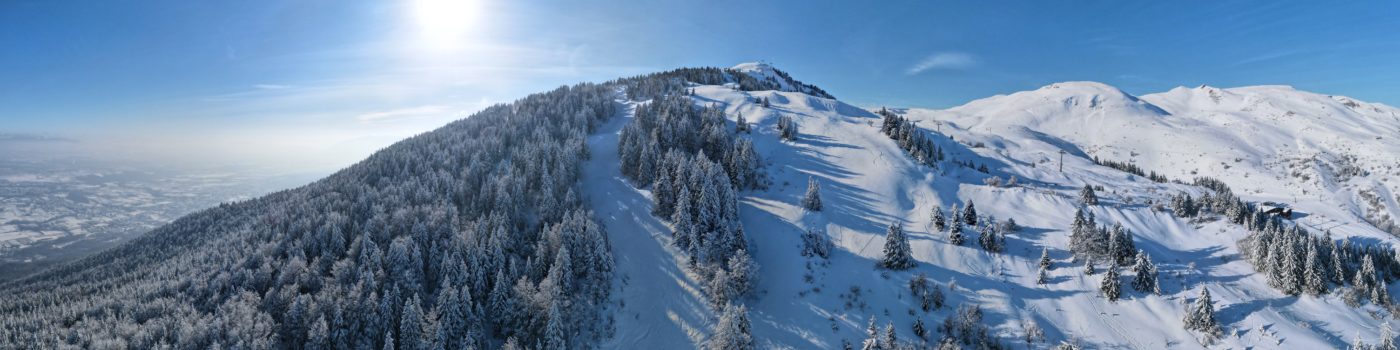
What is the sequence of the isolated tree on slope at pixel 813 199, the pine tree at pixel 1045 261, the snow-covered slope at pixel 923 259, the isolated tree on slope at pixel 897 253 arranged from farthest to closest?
the isolated tree on slope at pixel 813 199 < the isolated tree on slope at pixel 897 253 < the pine tree at pixel 1045 261 < the snow-covered slope at pixel 923 259

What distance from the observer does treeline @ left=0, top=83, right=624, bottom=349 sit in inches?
1470

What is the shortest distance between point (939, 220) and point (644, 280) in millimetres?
36149

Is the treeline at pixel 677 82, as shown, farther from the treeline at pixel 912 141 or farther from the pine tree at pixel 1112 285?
the pine tree at pixel 1112 285

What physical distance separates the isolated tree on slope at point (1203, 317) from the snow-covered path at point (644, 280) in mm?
40063

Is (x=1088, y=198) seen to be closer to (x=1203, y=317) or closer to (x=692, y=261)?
(x=1203, y=317)

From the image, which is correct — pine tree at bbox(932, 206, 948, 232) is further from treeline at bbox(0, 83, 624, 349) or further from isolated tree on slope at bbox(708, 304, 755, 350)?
treeline at bbox(0, 83, 624, 349)

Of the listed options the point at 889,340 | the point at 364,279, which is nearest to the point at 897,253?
the point at 889,340

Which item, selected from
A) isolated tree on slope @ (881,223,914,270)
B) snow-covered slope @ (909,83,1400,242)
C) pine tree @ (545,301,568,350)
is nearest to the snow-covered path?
pine tree @ (545,301,568,350)

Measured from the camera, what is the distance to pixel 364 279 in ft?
136

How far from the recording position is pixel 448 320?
125 feet

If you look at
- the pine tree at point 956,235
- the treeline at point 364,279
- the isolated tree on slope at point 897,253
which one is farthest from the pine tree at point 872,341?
the treeline at point 364,279

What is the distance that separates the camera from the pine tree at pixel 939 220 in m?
55.8

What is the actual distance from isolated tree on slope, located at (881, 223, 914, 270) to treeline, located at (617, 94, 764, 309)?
48.7ft

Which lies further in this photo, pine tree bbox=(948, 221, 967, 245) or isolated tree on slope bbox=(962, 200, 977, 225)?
isolated tree on slope bbox=(962, 200, 977, 225)
